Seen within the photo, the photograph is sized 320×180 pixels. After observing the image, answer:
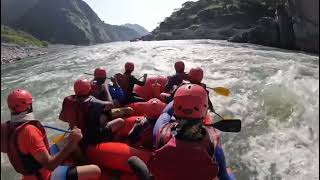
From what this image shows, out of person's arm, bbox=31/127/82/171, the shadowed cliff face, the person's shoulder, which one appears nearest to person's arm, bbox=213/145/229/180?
person's arm, bbox=31/127/82/171

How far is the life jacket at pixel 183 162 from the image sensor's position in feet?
11.1

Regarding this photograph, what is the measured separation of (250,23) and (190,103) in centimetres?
4949

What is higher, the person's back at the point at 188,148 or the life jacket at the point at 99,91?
the person's back at the point at 188,148

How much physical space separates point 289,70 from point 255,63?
2348 mm

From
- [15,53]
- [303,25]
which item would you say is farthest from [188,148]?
[15,53]

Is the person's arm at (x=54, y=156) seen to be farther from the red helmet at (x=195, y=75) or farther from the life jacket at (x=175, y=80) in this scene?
the life jacket at (x=175, y=80)

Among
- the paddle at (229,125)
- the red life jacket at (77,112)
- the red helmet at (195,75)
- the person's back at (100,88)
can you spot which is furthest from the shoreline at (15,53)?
the paddle at (229,125)

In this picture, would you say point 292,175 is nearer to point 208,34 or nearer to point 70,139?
point 70,139

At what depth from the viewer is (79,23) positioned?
124375mm

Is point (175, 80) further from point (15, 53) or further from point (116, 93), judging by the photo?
point (15, 53)

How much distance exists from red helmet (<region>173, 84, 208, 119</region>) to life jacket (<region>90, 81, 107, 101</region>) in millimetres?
4493

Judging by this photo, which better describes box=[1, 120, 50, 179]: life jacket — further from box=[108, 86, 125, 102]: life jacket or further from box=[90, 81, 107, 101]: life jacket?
box=[108, 86, 125, 102]: life jacket

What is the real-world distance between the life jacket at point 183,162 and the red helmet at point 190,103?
10.0 inches

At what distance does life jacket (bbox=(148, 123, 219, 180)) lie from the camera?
3381mm
